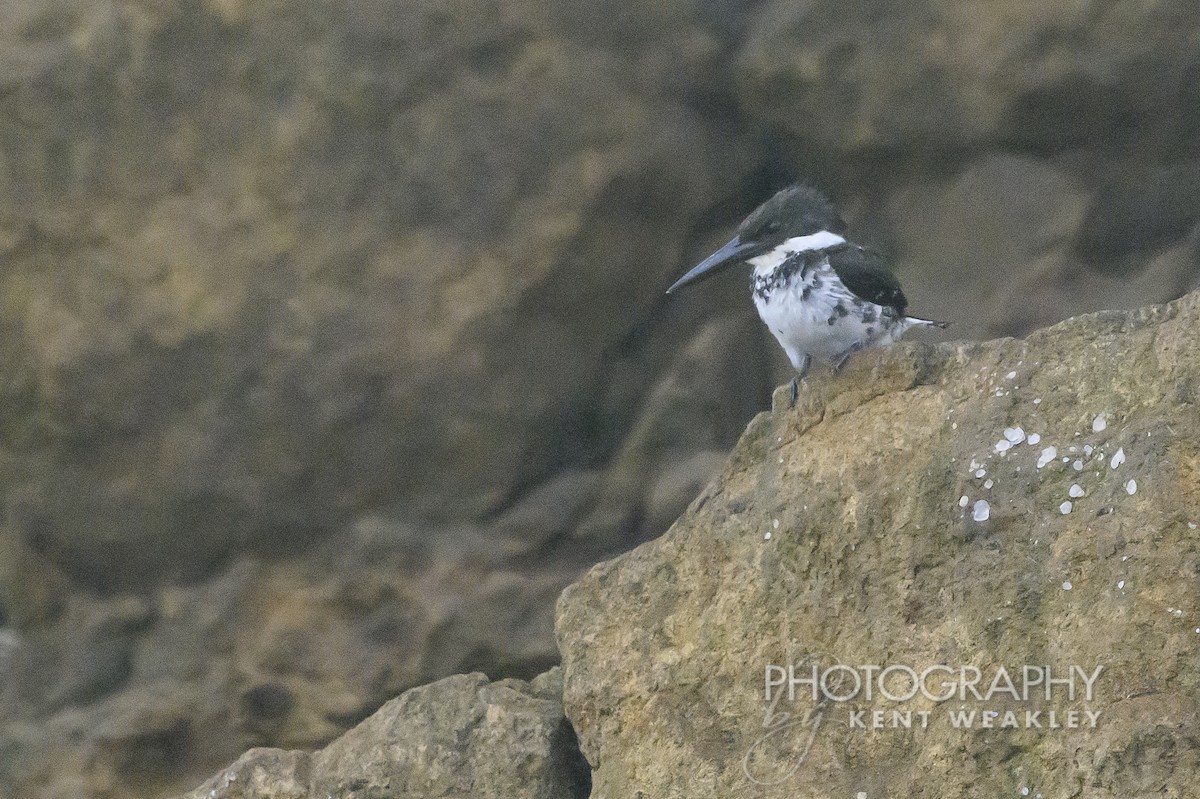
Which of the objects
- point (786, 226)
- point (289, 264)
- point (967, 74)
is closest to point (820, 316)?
point (786, 226)

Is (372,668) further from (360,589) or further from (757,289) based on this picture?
(757,289)

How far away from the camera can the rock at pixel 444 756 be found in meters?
3.85

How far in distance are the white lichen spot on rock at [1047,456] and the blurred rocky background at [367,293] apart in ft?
7.47

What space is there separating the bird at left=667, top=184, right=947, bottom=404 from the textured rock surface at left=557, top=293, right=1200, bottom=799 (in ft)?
0.90

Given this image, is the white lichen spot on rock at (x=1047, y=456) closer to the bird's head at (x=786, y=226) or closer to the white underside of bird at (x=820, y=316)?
the white underside of bird at (x=820, y=316)

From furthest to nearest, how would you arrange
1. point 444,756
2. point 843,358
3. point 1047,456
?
1. point 444,756
2. point 843,358
3. point 1047,456

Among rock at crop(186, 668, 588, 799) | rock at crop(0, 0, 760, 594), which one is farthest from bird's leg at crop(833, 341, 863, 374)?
rock at crop(0, 0, 760, 594)

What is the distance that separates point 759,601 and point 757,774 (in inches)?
15.1

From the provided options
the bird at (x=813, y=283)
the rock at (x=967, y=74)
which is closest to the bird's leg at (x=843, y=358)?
the bird at (x=813, y=283)

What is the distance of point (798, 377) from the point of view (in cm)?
390

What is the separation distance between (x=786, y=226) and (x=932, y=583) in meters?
1.39

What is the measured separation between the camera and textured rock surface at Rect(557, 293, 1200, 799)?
3.02 meters

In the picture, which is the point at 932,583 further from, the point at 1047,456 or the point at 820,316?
the point at 820,316

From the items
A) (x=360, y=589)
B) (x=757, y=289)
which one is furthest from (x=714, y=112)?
(x=360, y=589)
